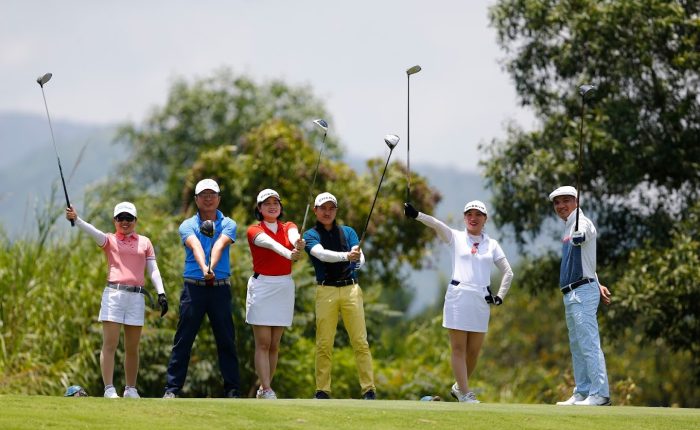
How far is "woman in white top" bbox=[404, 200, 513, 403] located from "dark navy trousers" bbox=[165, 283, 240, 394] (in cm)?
202

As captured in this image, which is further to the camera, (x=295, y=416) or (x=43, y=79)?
(x=43, y=79)

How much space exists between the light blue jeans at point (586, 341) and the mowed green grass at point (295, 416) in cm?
87

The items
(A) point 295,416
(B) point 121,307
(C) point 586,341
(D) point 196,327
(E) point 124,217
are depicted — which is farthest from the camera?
(D) point 196,327

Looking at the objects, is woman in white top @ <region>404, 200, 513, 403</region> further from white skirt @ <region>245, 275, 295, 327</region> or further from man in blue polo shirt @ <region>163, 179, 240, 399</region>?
man in blue polo shirt @ <region>163, 179, 240, 399</region>

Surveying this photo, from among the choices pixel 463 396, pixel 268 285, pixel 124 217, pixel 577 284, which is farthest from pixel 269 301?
pixel 577 284

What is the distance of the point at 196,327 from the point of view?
492 inches

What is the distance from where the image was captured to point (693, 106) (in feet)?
77.7

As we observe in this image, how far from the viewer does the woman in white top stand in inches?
485

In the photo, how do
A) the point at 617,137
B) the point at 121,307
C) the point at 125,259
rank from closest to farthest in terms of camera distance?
the point at 121,307, the point at 125,259, the point at 617,137

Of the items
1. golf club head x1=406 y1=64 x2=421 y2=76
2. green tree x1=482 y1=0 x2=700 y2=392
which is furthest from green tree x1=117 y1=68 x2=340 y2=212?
golf club head x1=406 y1=64 x2=421 y2=76

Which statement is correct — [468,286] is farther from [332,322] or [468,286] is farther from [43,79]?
[43,79]

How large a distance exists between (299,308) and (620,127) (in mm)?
6620

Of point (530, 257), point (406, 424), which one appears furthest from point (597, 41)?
point (406, 424)

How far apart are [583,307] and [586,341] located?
33cm
